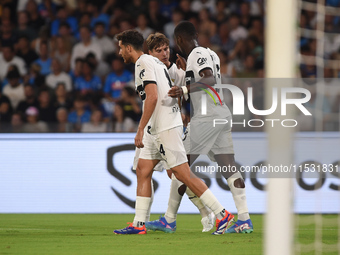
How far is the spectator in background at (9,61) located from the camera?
12.1 meters

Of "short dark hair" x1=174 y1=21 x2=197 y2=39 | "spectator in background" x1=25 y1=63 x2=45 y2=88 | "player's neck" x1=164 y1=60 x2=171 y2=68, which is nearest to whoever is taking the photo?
"short dark hair" x1=174 y1=21 x2=197 y2=39

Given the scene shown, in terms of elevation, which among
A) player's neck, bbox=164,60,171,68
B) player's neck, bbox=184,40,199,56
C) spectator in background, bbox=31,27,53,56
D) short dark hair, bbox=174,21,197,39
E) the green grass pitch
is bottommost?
the green grass pitch

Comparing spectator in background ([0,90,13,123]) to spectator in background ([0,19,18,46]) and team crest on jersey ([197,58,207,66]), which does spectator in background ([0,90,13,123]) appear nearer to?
spectator in background ([0,19,18,46])

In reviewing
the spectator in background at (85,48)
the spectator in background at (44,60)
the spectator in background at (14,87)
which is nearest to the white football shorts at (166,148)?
the spectator in background at (14,87)

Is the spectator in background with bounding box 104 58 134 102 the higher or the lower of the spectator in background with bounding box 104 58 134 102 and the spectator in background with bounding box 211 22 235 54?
the lower

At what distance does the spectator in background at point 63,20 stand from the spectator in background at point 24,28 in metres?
0.37

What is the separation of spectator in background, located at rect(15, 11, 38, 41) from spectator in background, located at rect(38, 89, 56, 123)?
2.10 m

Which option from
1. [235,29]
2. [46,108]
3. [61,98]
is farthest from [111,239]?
[235,29]

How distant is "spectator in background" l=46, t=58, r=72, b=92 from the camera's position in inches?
452

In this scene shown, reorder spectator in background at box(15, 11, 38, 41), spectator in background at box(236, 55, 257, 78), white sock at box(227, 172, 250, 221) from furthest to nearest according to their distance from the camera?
spectator in background at box(15, 11, 38, 41)
spectator in background at box(236, 55, 257, 78)
white sock at box(227, 172, 250, 221)

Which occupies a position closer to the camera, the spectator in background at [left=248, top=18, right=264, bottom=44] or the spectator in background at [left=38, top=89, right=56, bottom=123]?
the spectator in background at [left=38, top=89, right=56, bottom=123]

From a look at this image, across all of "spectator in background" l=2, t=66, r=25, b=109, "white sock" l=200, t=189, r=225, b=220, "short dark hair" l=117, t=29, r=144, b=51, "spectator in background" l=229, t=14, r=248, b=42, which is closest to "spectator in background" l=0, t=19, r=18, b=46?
"spectator in background" l=2, t=66, r=25, b=109

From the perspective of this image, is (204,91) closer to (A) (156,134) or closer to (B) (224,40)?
(A) (156,134)

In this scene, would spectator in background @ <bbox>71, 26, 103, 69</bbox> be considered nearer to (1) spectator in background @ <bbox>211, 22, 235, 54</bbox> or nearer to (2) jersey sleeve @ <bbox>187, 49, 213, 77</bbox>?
(1) spectator in background @ <bbox>211, 22, 235, 54</bbox>
